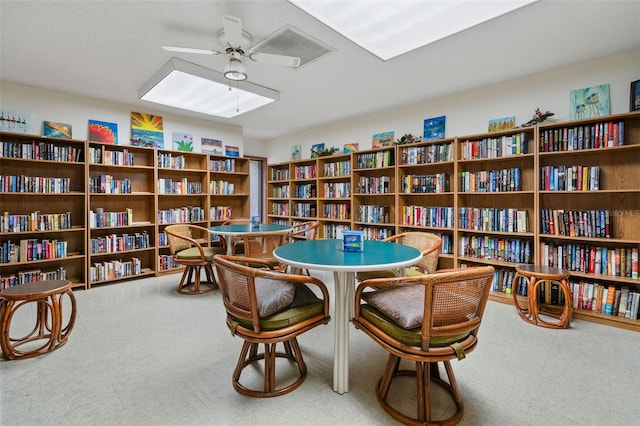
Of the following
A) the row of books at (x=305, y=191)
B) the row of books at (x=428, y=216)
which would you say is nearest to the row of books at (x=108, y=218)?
the row of books at (x=305, y=191)

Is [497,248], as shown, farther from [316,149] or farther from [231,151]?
[231,151]

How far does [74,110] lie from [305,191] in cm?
373

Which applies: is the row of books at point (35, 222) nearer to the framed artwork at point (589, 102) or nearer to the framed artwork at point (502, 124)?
the framed artwork at point (502, 124)

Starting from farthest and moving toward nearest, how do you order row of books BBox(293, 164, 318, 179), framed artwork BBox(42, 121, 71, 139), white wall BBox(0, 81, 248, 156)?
row of books BBox(293, 164, 318, 179) < framed artwork BBox(42, 121, 71, 139) < white wall BBox(0, 81, 248, 156)

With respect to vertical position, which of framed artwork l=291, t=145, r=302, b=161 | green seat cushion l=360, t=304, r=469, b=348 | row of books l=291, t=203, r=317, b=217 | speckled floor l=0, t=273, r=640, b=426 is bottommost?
speckled floor l=0, t=273, r=640, b=426

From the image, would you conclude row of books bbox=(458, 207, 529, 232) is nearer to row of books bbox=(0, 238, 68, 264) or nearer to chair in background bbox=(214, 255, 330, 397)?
chair in background bbox=(214, 255, 330, 397)

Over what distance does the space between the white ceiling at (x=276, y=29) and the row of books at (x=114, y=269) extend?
2408mm

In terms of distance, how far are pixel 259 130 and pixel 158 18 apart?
12.5 feet

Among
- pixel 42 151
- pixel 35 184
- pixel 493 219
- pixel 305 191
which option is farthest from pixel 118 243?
pixel 493 219

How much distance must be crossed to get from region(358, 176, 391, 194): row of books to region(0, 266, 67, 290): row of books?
4.42 meters

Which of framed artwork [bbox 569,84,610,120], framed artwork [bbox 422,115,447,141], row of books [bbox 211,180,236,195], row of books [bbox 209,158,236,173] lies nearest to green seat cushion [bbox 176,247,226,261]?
row of books [bbox 211,180,236,195]

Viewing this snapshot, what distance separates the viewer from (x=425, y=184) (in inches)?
162

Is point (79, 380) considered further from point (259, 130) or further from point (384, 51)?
point (259, 130)

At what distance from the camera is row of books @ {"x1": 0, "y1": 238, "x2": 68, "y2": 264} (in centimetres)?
349
